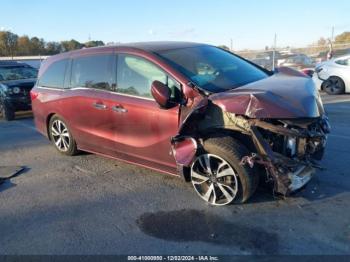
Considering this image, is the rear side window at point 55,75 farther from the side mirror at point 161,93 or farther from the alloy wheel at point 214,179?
the alloy wheel at point 214,179

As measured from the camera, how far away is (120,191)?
4.95 m

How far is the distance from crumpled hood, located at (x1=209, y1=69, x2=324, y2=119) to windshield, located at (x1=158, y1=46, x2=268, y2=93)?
0.34 metres

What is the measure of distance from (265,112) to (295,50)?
2365cm

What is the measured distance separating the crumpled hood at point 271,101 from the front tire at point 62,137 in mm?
3068

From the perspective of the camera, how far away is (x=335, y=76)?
12.2 meters

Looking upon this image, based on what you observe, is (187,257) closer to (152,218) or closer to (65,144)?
(152,218)

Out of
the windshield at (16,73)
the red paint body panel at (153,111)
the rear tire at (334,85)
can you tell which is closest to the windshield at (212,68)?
the red paint body panel at (153,111)

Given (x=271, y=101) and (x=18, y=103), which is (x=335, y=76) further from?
(x=18, y=103)

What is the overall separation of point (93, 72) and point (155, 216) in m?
2.53

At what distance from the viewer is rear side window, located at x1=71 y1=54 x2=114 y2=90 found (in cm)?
539

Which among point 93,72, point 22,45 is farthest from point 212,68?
point 22,45

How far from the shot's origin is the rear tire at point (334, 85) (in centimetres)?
1215

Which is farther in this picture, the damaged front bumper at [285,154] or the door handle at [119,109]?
the door handle at [119,109]

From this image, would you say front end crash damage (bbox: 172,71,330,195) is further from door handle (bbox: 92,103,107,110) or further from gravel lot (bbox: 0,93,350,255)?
door handle (bbox: 92,103,107,110)
